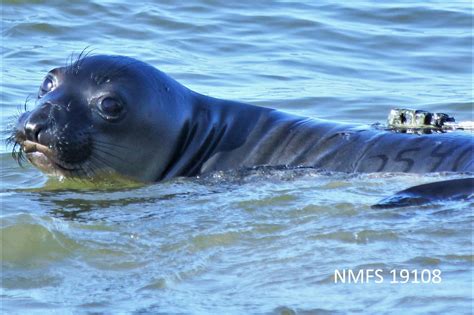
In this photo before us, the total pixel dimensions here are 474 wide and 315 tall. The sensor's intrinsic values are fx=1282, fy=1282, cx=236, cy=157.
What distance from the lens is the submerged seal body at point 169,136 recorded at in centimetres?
Result: 762

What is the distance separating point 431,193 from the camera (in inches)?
262

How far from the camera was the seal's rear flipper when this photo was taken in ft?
21.5

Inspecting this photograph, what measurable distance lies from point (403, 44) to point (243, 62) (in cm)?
203

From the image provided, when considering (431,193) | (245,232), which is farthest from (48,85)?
(431,193)

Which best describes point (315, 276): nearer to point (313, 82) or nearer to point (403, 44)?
point (313, 82)

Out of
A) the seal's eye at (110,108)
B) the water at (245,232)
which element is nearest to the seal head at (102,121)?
the seal's eye at (110,108)

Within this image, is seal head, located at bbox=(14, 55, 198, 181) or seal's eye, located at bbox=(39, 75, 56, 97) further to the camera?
seal's eye, located at bbox=(39, 75, 56, 97)

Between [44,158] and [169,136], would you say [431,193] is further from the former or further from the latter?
[44,158]

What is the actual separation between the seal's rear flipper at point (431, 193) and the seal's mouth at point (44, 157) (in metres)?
2.10

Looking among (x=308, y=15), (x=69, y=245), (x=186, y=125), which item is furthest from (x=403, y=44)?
(x=69, y=245)

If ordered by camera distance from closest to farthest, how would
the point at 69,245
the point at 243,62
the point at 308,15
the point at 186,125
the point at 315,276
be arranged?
the point at 315,276 < the point at 69,245 < the point at 186,125 < the point at 243,62 < the point at 308,15

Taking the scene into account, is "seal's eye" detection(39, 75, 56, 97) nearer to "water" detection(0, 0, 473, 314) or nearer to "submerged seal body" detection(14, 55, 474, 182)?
"submerged seal body" detection(14, 55, 474, 182)

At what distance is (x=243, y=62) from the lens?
13.2m

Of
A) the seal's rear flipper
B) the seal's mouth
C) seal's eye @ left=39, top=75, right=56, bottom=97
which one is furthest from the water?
seal's eye @ left=39, top=75, right=56, bottom=97
